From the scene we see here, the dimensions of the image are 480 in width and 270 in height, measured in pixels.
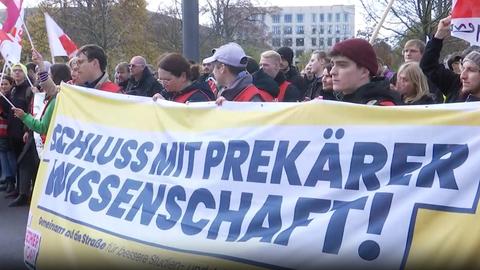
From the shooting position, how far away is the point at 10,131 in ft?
29.6

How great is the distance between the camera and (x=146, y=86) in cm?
776

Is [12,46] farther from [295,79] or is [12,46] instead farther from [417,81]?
[417,81]

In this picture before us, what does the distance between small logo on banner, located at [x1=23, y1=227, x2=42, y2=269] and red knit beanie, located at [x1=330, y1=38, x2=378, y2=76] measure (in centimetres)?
244

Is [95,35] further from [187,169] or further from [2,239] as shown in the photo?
[187,169]

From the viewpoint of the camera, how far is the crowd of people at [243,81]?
3.96 metres

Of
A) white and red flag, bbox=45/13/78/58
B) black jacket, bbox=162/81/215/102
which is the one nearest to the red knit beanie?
black jacket, bbox=162/81/215/102

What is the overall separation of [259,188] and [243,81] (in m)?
1.57


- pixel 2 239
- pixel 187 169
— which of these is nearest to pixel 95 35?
pixel 2 239

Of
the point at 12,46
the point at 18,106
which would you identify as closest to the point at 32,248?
the point at 12,46

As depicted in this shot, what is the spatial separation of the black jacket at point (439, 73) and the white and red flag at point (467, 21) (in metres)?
0.27

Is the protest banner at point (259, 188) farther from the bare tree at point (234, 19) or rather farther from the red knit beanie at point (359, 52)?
the bare tree at point (234, 19)

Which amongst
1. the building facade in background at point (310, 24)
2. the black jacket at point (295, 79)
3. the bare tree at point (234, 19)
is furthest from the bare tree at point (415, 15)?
the building facade in background at point (310, 24)

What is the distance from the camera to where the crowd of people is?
3957mm

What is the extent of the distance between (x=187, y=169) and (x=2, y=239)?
3364 millimetres
